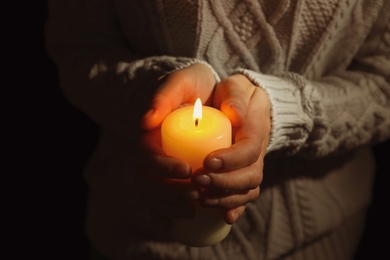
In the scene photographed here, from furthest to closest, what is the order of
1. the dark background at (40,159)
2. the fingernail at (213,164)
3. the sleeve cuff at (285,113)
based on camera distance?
the dark background at (40,159), the sleeve cuff at (285,113), the fingernail at (213,164)

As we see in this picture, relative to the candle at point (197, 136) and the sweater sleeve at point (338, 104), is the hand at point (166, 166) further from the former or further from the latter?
the sweater sleeve at point (338, 104)

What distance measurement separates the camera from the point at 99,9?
3.23 ft

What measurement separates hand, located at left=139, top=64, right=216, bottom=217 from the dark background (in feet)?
2.53

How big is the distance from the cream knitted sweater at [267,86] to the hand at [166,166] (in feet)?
0.31

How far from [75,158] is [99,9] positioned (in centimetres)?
67

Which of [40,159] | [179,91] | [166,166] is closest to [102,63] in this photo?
[179,91]

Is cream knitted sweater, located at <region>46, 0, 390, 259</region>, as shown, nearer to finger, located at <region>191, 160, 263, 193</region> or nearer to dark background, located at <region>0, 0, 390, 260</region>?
finger, located at <region>191, 160, 263, 193</region>

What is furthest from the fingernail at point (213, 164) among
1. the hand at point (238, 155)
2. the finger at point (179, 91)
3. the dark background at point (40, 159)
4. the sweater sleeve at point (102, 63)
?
the dark background at point (40, 159)

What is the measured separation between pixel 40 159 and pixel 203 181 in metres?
0.97

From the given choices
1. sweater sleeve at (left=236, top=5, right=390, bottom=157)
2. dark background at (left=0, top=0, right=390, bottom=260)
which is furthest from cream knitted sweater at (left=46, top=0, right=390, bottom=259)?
dark background at (left=0, top=0, right=390, bottom=260)

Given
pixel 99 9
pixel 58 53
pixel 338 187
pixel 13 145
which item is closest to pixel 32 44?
pixel 13 145

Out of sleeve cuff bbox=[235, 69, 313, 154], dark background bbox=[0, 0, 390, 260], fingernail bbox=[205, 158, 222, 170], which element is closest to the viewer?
fingernail bbox=[205, 158, 222, 170]

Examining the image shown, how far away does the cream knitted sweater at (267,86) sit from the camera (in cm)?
91

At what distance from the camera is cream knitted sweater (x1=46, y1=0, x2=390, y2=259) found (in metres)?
0.91
